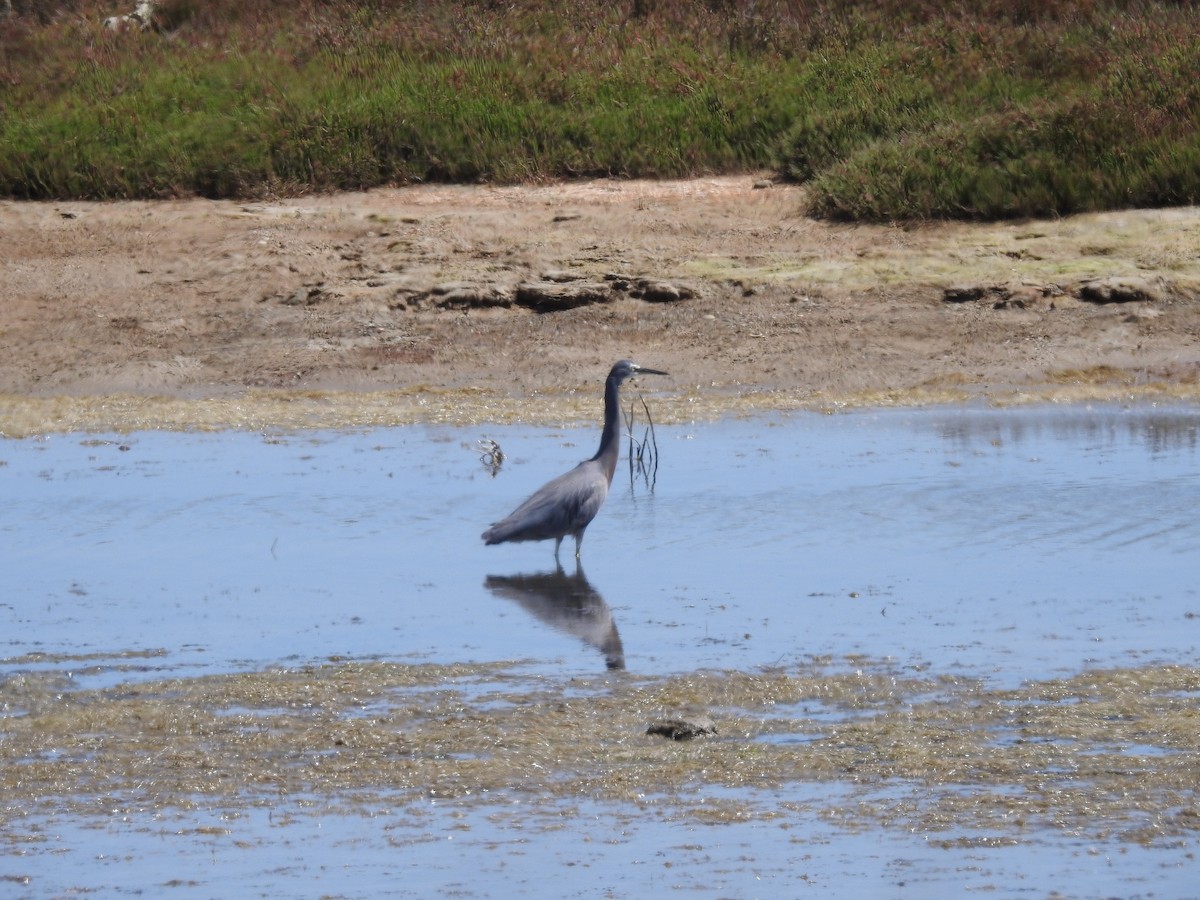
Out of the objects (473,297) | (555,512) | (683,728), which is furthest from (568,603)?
(473,297)

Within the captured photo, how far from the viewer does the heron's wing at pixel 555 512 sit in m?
8.55

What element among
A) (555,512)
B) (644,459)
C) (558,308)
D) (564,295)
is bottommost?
(644,459)

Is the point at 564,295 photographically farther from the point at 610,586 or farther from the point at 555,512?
the point at 610,586

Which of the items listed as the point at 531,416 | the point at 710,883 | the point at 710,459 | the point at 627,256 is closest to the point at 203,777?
the point at 710,883

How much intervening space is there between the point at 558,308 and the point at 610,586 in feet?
24.5

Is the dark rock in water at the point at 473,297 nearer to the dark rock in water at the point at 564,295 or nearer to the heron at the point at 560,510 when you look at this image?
the dark rock in water at the point at 564,295

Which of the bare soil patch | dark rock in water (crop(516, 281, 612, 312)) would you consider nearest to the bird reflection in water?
the bare soil patch

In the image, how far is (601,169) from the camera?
17719 mm

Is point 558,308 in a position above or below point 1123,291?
below

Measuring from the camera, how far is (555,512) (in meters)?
8.61

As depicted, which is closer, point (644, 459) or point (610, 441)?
point (610, 441)

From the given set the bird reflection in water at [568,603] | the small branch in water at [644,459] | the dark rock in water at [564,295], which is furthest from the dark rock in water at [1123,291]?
the bird reflection in water at [568,603]

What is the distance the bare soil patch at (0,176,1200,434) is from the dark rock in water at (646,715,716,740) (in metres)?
7.25

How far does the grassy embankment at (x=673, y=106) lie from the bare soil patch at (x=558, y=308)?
1.40 feet
